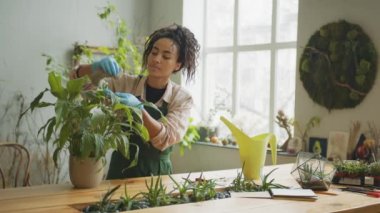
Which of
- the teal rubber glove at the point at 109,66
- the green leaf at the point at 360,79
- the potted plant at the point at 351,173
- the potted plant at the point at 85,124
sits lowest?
the potted plant at the point at 351,173

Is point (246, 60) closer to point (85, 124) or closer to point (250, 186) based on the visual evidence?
point (250, 186)

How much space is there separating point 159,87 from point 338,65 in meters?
1.52

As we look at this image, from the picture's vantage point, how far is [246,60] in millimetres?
4219

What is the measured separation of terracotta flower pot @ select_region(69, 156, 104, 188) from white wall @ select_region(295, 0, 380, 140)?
6.69 ft

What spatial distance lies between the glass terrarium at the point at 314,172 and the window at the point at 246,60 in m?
1.94

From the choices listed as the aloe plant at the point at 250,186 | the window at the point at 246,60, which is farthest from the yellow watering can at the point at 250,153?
the window at the point at 246,60

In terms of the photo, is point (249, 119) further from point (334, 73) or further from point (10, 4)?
point (10, 4)

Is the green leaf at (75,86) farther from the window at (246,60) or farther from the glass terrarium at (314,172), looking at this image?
the window at (246,60)

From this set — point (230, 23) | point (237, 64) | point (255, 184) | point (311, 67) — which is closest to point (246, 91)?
point (237, 64)

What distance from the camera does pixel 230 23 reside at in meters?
4.35

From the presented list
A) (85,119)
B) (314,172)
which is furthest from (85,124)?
(314,172)

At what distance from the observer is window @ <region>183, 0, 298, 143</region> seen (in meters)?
3.90

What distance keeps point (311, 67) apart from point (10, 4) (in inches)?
90.8

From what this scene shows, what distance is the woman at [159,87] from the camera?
81.9 inches
